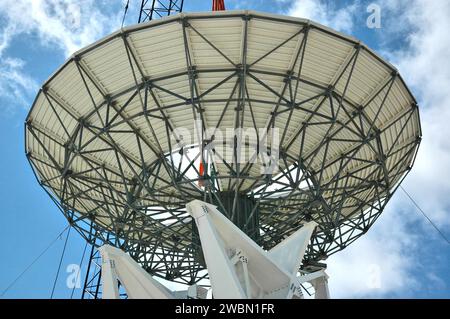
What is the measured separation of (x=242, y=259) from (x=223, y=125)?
20.4 ft

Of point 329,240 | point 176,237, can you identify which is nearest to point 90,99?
point 176,237

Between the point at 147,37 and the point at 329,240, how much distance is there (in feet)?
44.4

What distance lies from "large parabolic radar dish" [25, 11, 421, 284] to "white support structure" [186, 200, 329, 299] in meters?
2.81

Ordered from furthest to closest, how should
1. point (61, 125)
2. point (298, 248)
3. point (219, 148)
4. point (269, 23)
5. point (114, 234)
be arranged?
point (114, 234) < point (219, 148) < point (61, 125) < point (298, 248) < point (269, 23)

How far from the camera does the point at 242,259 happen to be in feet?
63.1

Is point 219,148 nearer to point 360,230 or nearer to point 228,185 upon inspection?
point 228,185

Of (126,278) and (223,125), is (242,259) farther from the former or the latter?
(223,125)

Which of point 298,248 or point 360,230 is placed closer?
point 298,248

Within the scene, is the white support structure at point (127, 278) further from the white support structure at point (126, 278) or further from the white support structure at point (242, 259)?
the white support structure at point (242, 259)

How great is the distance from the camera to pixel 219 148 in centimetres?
2456

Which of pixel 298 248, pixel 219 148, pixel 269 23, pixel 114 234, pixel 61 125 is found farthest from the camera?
pixel 114 234

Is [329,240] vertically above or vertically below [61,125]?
below

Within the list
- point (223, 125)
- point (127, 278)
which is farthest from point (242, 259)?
point (223, 125)

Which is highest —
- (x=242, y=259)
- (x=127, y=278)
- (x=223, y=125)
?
(x=223, y=125)
